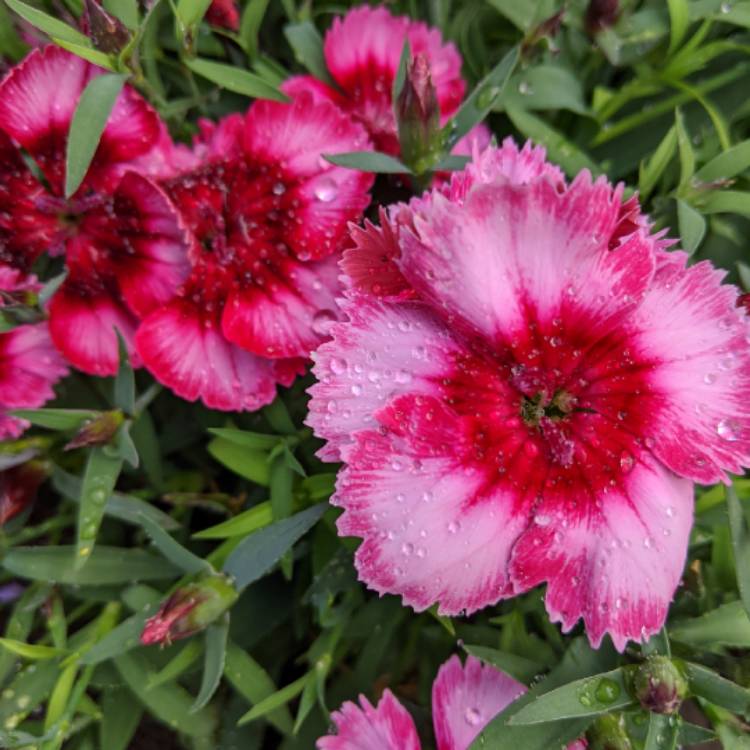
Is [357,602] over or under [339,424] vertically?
under

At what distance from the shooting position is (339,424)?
28.9 inches

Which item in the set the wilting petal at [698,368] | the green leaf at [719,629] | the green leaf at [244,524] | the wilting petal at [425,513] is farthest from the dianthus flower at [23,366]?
the green leaf at [719,629]

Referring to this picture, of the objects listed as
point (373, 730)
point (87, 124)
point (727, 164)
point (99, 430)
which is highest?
point (727, 164)

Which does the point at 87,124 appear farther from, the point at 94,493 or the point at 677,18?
the point at 677,18

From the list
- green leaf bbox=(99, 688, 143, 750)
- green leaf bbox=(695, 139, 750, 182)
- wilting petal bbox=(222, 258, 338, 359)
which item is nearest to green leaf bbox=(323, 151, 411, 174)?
wilting petal bbox=(222, 258, 338, 359)

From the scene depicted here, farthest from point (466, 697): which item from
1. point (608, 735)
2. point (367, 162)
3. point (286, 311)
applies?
point (367, 162)

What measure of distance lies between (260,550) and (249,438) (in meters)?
0.14

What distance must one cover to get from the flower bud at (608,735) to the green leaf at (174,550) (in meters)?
0.43

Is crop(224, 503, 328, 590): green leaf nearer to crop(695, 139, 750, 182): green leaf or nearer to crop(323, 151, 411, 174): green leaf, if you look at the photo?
crop(323, 151, 411, 174): green leaf

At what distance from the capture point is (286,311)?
94 cm

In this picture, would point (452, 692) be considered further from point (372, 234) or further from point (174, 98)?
point (174, 98)

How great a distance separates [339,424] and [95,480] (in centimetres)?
33

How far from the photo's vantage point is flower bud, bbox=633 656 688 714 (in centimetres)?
76

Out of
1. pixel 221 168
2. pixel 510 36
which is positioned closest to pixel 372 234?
pixel 221 168
